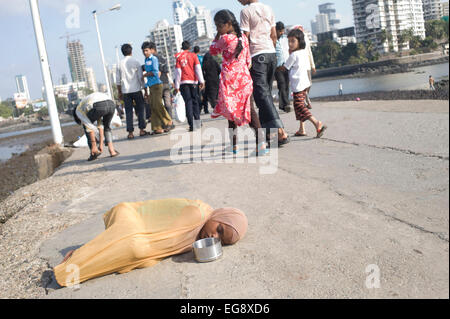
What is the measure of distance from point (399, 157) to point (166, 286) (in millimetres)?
2545

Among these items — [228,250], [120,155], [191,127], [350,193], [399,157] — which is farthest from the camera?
[191,127]

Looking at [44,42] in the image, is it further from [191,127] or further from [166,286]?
[166,286]

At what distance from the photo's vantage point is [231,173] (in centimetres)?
461

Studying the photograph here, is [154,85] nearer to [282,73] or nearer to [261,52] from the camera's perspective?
[282,73]

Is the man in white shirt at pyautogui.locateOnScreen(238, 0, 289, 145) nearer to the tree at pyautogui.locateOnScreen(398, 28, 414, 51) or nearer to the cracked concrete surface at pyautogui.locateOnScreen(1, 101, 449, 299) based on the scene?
the cracked concrete surface at pyautogui.locateOnScreen(1, 101, 449, 299)

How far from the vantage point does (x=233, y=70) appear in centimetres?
503

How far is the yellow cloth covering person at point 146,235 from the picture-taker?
8.31ft

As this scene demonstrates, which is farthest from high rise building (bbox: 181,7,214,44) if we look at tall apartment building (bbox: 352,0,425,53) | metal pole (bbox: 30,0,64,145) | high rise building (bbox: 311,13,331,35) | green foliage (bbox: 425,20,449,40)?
metal pole (bbox: 30,0,64,145)

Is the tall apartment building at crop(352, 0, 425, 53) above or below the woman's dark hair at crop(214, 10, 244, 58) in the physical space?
below

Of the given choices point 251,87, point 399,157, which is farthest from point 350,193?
point 251,87

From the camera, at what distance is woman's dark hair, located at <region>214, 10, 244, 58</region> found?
4.87m

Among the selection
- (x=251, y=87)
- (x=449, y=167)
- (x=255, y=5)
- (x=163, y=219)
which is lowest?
(x=163, y=219)

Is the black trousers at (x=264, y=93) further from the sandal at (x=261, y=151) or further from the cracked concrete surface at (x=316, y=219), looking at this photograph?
the cracked concrete surface at (x=316, y=219)

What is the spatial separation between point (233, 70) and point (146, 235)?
9.51 feet
